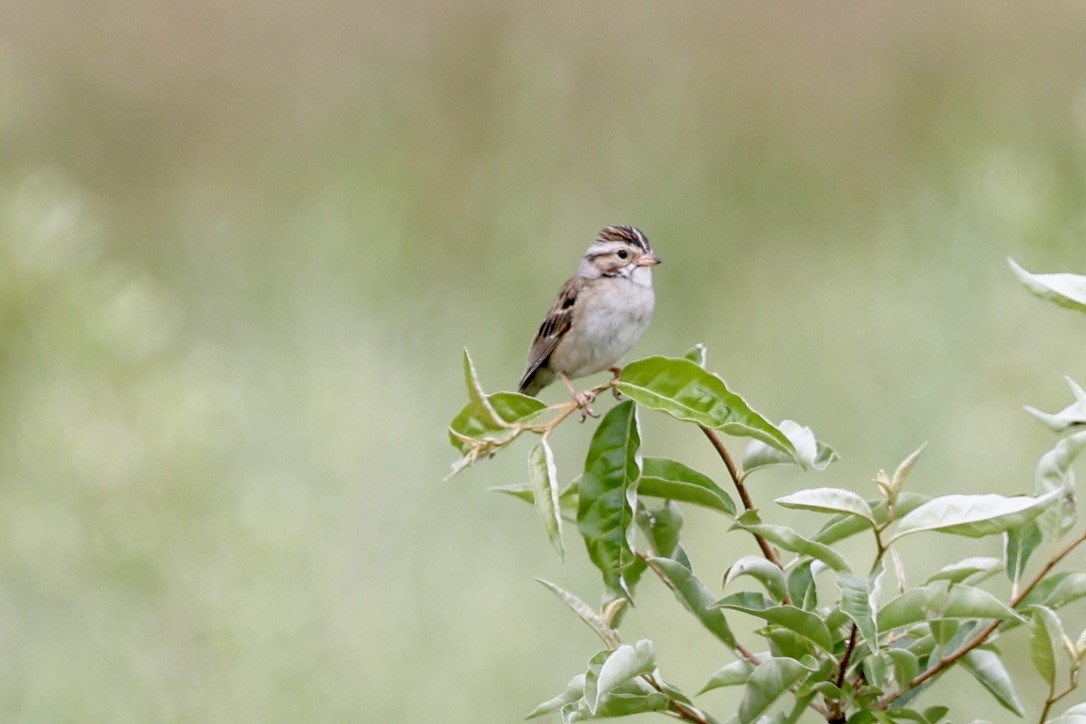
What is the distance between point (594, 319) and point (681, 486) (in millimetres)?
1576

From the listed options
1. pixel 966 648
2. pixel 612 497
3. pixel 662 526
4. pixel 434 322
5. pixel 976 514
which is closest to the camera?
pixel 976 514

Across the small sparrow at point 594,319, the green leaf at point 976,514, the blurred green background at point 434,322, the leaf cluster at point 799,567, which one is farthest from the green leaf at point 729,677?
the blurred green background at point 434,322

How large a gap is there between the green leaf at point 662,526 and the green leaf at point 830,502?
275 millimetres

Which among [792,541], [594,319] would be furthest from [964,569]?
[594,319]

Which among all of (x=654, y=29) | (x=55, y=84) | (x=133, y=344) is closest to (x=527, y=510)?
(x=133, y=344)

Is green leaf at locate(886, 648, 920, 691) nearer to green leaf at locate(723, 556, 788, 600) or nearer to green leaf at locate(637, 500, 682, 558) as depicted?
green leaf at locate(723, 556, 788, 600)

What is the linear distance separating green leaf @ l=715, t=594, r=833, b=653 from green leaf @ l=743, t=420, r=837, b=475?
13cm

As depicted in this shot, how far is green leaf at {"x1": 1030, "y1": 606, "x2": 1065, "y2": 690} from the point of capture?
1289mm

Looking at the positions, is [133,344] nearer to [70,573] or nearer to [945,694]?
[70,573]

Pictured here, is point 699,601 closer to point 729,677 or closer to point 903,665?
point 729,677

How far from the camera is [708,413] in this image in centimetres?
138

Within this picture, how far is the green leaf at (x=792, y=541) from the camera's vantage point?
130 centimetres

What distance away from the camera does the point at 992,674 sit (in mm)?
1416

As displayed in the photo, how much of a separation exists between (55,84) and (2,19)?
1958 mm
